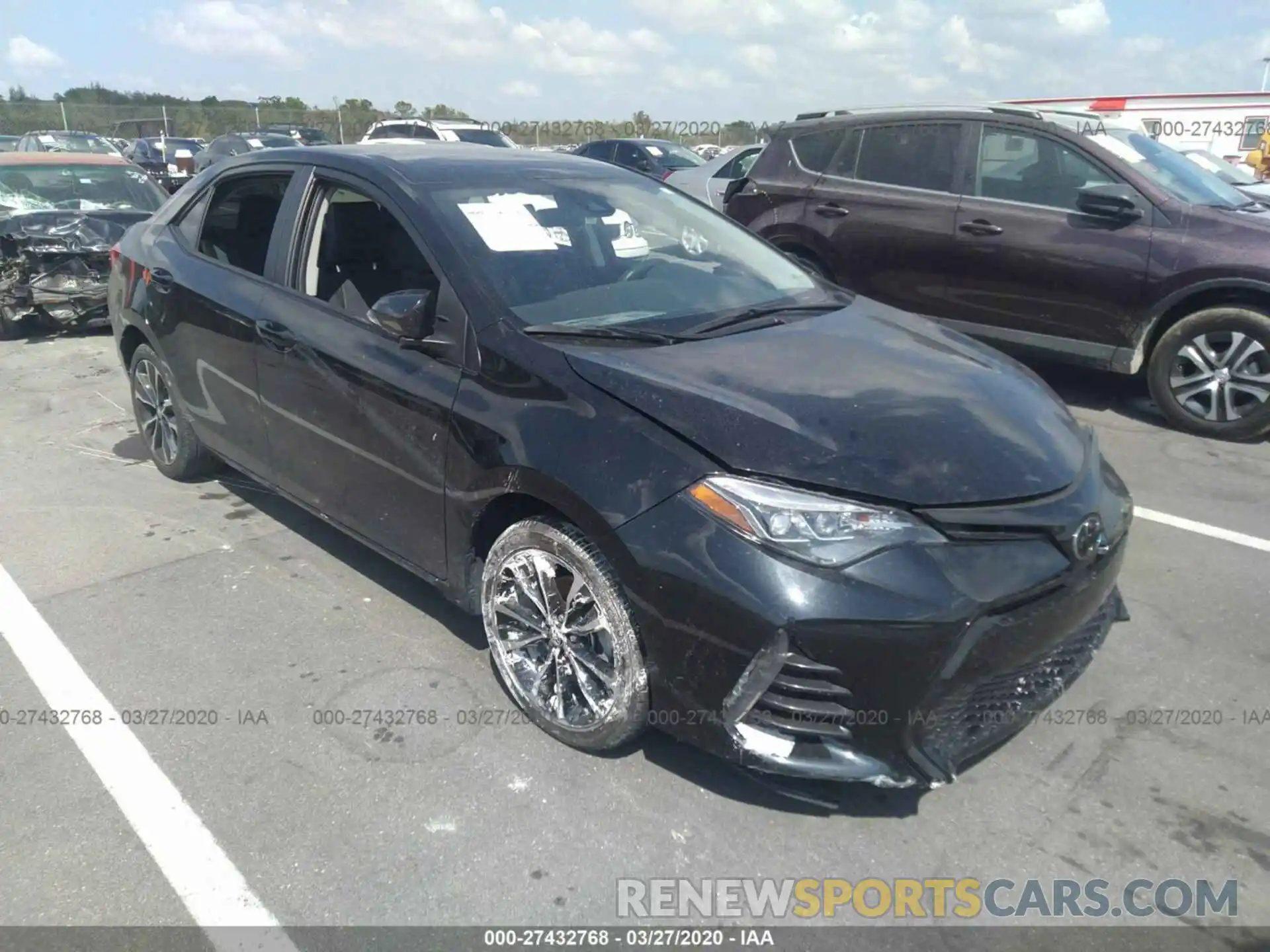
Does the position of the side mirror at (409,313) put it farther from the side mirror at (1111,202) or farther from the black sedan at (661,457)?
the side mirror at (1111,202)

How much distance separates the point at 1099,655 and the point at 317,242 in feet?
10.7

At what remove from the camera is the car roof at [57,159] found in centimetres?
927

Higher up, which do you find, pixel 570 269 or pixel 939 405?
pixel 570 269

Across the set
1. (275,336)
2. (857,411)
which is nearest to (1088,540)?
(857,411)

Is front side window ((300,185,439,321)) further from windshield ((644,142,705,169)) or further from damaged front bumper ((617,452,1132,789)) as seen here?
windshield ((644,142,705,169))

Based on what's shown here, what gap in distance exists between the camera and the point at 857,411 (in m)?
2.75

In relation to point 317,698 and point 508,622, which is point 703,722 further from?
point 317,698

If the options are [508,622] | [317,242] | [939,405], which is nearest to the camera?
[939,405]

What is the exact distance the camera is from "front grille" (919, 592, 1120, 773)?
246cm

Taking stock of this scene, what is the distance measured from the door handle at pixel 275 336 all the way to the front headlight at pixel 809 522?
1.99m

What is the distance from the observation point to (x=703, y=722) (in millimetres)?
2533

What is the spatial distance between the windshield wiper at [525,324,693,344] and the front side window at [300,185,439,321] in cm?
46

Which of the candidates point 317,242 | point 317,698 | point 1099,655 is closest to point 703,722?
point 317,698

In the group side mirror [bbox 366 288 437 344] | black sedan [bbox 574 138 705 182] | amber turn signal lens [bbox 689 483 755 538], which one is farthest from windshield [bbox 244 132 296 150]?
amber turn signal lens [bbox 689 483 755 538]
